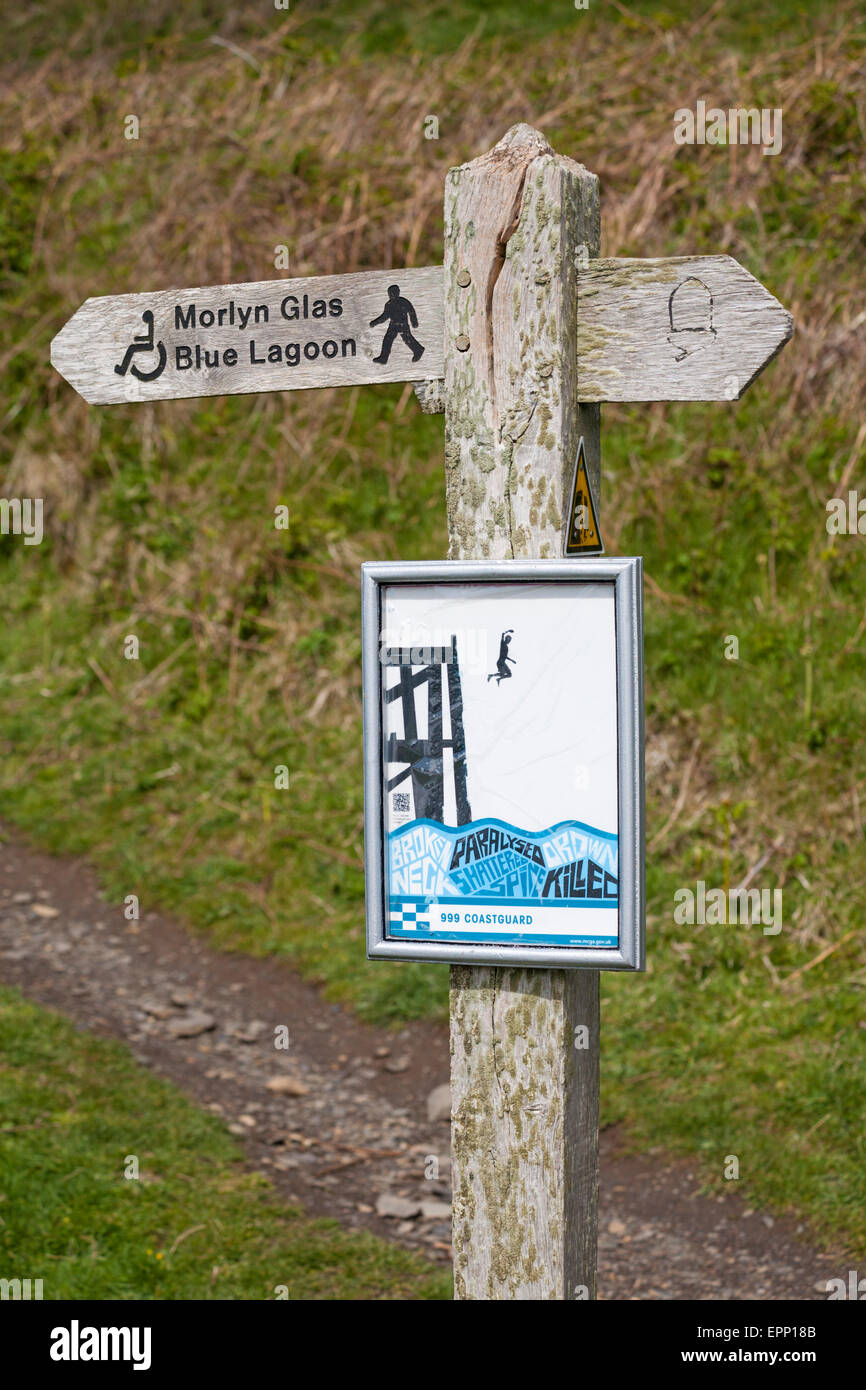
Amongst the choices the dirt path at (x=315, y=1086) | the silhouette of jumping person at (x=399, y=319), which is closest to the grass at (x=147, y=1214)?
the dirt path at (x=315, y=1086)

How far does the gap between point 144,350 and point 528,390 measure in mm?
960

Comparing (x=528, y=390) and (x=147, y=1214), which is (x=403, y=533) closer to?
(x=147, y=1214)

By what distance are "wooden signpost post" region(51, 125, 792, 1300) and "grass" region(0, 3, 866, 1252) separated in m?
2.26

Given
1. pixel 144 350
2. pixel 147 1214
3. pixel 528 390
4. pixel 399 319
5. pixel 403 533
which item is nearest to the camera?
pixel 528 390

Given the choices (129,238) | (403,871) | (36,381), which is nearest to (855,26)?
(129,238)

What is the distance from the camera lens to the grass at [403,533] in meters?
5.59

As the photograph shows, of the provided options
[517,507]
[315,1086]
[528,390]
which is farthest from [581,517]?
[315,1086]

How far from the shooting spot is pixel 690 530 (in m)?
6.95

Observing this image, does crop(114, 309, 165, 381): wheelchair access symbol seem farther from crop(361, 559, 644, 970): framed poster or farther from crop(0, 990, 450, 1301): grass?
crop(0, 990, 450, 1301): grass

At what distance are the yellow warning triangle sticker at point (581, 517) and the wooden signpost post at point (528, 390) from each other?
17mm

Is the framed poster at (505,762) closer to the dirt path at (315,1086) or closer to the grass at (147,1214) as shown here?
the grass at (147,1214)

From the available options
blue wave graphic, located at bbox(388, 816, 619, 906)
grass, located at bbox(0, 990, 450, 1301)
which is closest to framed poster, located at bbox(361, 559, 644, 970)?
blue wave graphic, located at bbox(388, 816, 619, 906)

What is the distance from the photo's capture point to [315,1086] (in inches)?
224

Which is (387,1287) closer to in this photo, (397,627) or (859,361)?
(397,627)
